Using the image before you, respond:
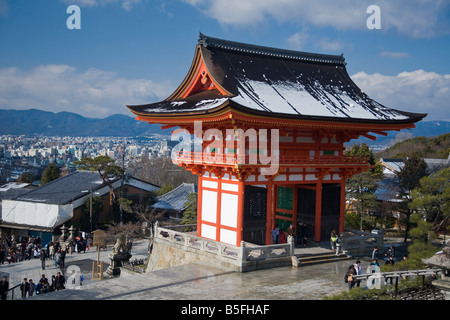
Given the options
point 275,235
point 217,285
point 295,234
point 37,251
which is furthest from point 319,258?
point 37,251

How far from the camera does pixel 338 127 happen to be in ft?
76.0

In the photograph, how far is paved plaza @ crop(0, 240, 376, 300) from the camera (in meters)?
16.0

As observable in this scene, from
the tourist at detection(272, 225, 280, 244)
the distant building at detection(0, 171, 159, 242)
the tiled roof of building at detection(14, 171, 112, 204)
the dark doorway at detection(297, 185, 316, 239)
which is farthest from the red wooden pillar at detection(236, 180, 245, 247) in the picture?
the tiled roof of building at detection(14, 171, 112, 204)

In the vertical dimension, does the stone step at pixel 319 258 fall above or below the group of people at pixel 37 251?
above

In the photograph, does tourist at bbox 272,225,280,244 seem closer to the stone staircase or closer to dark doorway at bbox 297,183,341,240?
the stone staircase

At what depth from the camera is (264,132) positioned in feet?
72.6

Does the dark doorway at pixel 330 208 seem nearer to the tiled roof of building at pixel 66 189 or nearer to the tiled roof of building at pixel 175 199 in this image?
the tiled roof of building at pixel 175 199

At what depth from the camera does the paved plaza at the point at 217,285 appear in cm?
1600

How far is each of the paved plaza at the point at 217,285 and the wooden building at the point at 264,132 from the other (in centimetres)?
311

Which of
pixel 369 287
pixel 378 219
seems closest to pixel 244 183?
pixel 369 287

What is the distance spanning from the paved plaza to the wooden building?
3.11 m

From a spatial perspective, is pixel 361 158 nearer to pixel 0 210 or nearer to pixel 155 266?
pixel 155 266

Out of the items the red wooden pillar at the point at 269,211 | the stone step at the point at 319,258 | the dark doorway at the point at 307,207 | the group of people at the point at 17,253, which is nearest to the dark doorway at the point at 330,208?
the dark doorway at the point at 307,207

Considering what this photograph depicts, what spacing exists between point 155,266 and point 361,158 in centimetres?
1387
